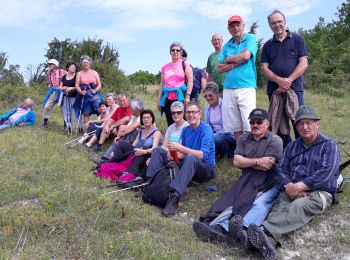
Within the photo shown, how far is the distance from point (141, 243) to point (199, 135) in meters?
2.16

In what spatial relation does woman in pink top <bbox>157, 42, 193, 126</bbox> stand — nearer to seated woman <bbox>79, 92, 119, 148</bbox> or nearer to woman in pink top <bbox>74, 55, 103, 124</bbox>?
seated woman <bbox>79, 92, 119, 148</bbox>

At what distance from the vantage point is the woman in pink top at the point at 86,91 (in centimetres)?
988

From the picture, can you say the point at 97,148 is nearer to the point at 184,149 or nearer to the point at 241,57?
the point at 184,149

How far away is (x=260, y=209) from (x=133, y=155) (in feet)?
9.69

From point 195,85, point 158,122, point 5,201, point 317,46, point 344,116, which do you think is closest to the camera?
point 5,201

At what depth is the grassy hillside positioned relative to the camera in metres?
3.96

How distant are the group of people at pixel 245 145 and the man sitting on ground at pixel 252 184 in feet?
0.04

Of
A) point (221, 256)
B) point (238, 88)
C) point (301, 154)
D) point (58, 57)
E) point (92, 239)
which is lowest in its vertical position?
point (221, 256)

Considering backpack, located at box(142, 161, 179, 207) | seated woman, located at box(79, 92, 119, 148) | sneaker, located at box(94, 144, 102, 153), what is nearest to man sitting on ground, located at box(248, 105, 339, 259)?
backpack, located at box(142, 161, 179, 207)

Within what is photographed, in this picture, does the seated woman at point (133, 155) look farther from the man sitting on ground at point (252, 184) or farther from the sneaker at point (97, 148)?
the man sitting on ground at point (252, 184)

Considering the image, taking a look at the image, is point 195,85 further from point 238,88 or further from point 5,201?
point 5,201

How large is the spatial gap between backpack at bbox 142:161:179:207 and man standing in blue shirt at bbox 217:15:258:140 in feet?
3.79

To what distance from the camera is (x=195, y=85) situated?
25.8ft

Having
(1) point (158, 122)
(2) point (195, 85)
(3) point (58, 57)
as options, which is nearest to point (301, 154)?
(2) point (195, 85)
